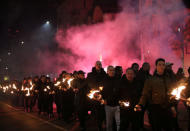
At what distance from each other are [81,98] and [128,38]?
672 inches

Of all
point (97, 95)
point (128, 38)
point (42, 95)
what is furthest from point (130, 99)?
point (128, 38)

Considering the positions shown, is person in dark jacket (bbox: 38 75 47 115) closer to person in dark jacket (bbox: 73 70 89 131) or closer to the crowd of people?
the crowd of people

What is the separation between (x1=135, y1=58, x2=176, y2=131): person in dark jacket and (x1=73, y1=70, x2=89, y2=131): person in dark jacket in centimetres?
258

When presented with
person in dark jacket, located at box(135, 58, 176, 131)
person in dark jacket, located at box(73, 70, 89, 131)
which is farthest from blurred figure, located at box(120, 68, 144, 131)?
person in dark jacket, located at box(73, 70, 89, 131)

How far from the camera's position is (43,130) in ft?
22.0

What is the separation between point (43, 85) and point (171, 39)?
12.4 metres

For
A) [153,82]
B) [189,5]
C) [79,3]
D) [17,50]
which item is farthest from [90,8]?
[153,82]

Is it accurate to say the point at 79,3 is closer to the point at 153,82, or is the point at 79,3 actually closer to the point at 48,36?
the point at 48,36

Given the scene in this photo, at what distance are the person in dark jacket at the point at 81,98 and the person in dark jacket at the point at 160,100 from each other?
2.58 meters

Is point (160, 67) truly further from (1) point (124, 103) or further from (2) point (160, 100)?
(1) point (124, 103)

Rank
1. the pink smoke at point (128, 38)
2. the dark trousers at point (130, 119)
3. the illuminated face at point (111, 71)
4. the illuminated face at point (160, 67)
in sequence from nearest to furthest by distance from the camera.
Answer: the illuminated face at point (160, 67)
the dark trousers at point (130, 119)
the illuminated face at point (111, 71)
the pink smoke at point (128, 38)

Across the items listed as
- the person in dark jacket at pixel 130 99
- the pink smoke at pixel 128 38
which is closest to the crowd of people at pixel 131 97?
the person in dark jacket at pixel 130 99

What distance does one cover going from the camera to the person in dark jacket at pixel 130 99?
4.65 meters

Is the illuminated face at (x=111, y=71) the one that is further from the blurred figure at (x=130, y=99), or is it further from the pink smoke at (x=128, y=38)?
the pink smoke at (x=128, y=38)
